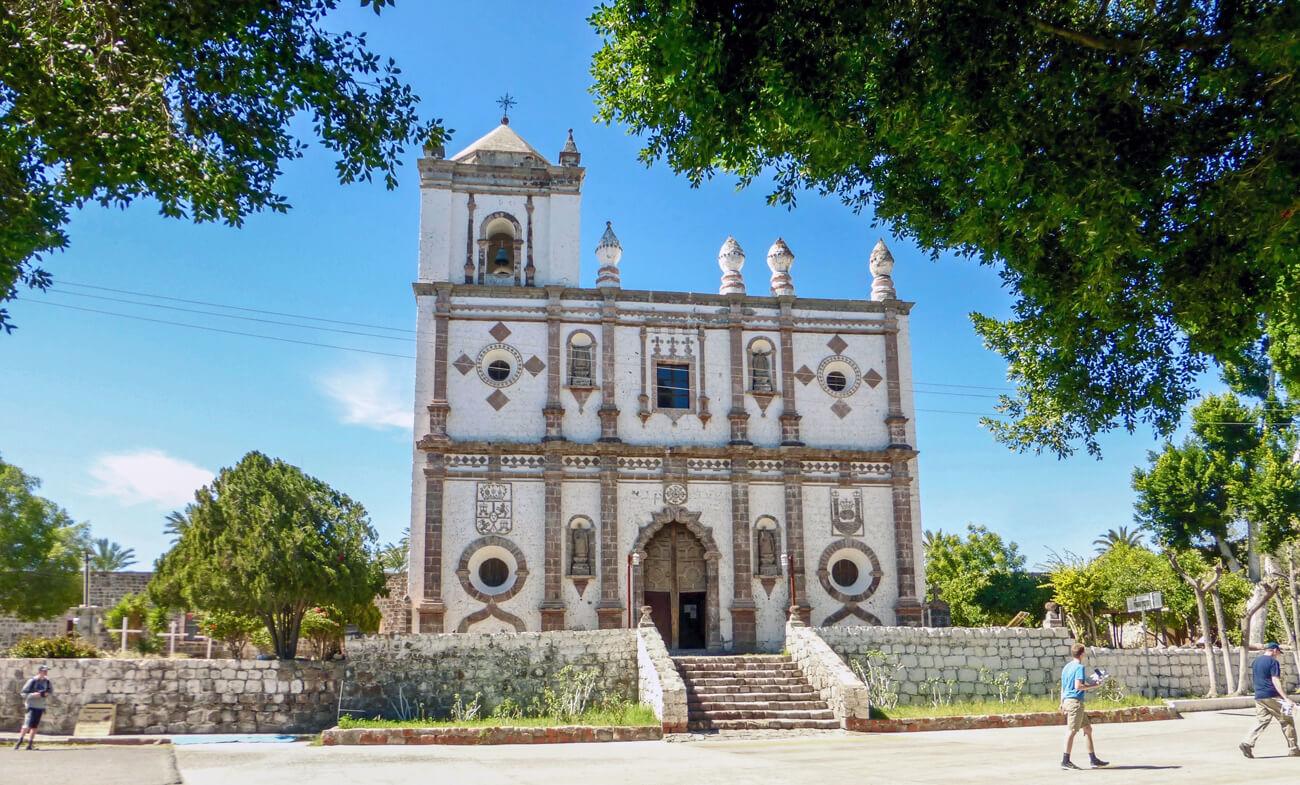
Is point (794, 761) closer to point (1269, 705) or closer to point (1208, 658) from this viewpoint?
point (1269, 705)

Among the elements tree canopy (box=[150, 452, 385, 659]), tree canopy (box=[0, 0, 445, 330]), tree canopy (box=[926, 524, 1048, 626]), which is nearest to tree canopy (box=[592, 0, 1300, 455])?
tree canopy (box=[0, 0, 445, 330])

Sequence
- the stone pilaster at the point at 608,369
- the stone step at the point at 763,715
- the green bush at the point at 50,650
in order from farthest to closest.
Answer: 1. the stone pilaster at the point at 608,369
2. the green bush at the point at 50,650
3. the stone step at the point at 763,715

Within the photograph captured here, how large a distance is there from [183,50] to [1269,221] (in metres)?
7.56

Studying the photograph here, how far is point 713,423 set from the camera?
86.4ft

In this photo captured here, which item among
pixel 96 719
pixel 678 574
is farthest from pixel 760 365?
pixel 96 719

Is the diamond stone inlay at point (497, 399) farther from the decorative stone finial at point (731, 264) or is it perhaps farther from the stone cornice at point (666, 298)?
the decorative stone finial at point (731, 264)

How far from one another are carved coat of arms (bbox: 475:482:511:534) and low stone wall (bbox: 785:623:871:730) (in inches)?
289

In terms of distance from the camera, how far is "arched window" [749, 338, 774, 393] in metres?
26.9

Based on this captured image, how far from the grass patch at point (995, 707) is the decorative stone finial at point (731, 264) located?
12091 millimetres

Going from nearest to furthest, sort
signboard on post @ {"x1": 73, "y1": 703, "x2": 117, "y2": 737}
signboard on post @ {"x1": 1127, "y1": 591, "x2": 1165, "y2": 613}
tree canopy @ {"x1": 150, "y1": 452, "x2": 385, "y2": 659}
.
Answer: signboard on post @ {"x1": 73, "y1": 703, "x2": 117, "y2": 737} < tree canopy @ {"x1": 150, "y1": 452, "x2": 385, "y2": 659} < signboard on post @ {"x1": 1127, "y1": 591, "x2": 1165, "y2": 613}

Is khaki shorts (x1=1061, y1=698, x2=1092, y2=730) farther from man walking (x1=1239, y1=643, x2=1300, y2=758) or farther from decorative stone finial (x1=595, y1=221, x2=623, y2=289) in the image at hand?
decorative stone finial (x1=595, y1=221, x2=623, y2=289)

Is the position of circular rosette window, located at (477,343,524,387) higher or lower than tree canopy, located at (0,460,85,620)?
higher

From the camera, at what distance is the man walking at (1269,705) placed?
12.2 meters

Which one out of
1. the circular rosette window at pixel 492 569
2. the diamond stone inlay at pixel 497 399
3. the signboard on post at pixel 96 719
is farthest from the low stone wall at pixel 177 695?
the diamond stone inlay at pixel 497 399
